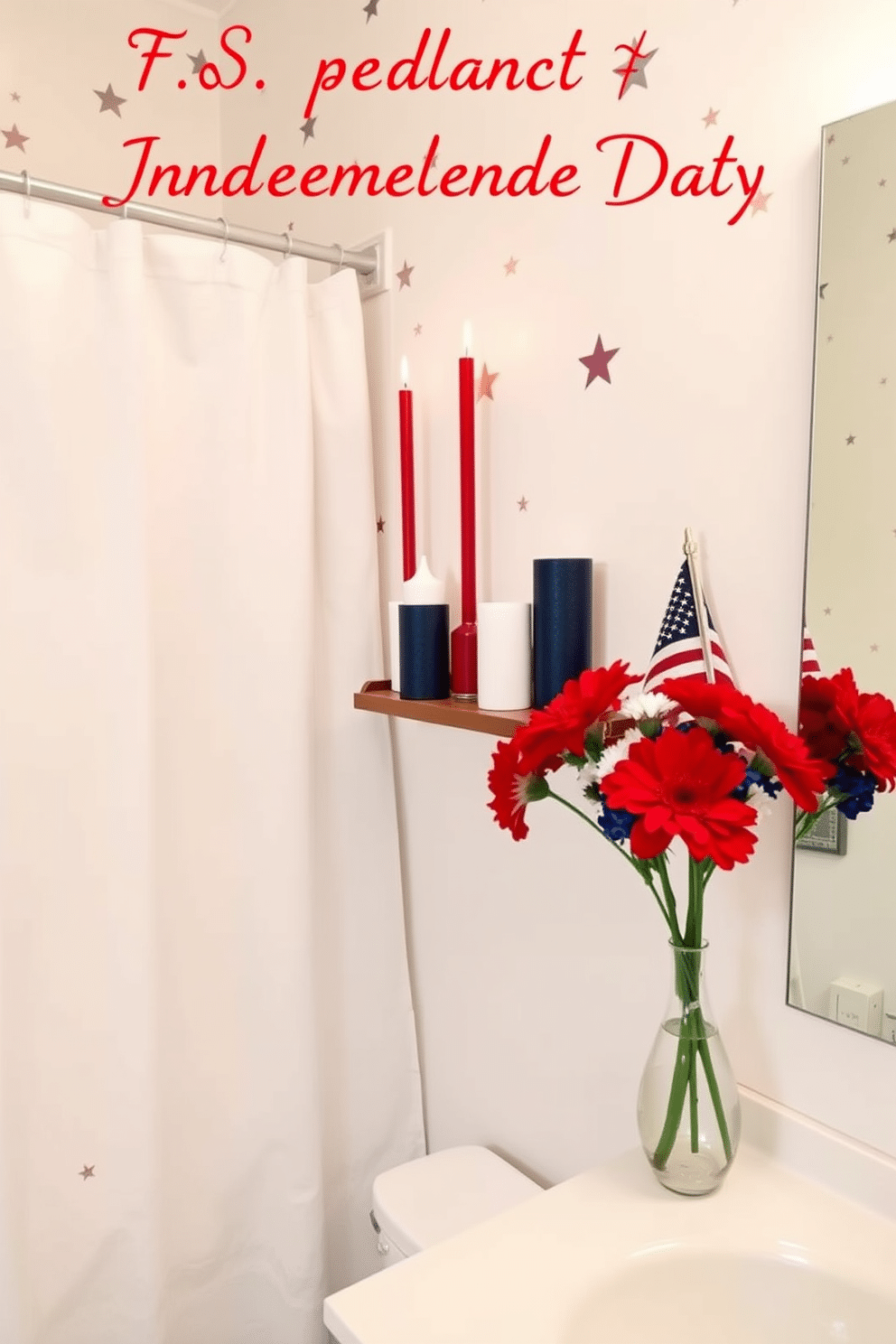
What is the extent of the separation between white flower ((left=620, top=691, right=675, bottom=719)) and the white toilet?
2.16 ft

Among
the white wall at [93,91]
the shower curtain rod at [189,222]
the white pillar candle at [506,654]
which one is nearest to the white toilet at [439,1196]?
the white pillar candle at [506,654]

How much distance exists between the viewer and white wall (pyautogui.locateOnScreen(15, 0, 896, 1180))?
0.91m

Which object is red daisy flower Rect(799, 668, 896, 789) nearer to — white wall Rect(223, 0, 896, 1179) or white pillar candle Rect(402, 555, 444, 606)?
white wall Rect(223, 0, 896, 1179)

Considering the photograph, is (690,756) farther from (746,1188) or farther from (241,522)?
(241,522)

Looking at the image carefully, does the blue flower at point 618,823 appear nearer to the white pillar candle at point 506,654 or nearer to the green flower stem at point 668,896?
the green flower stem at point 668,896

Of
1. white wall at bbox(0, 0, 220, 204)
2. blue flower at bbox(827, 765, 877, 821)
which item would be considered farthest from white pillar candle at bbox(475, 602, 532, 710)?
white wall at bbox(0, 0, 220, 204)

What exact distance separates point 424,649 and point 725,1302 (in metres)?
0.71

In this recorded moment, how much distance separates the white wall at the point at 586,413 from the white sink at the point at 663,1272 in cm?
8

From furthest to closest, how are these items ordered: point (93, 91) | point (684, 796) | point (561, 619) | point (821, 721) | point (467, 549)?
point (93, 91), point (467, 549), point (561, 619), point (821, 721), point (684, 796)

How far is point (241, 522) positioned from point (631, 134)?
63 centimetres

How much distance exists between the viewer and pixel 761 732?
30.3 inches

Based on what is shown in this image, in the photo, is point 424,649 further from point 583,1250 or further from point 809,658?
point 583,1250

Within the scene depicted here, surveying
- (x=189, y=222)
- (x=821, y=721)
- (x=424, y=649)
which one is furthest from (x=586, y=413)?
(x=189, y=222)

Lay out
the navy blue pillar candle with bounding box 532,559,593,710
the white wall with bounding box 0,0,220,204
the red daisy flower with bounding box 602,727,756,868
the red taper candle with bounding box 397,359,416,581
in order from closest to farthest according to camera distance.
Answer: the red daisy flower with bounding box 602,727,756,868, the navy blue pillar candle with bounding box 532,559,593,710, the red taper candle with bounding box 397,359,416,581, the white wall with bounding box 0,0,220,204
